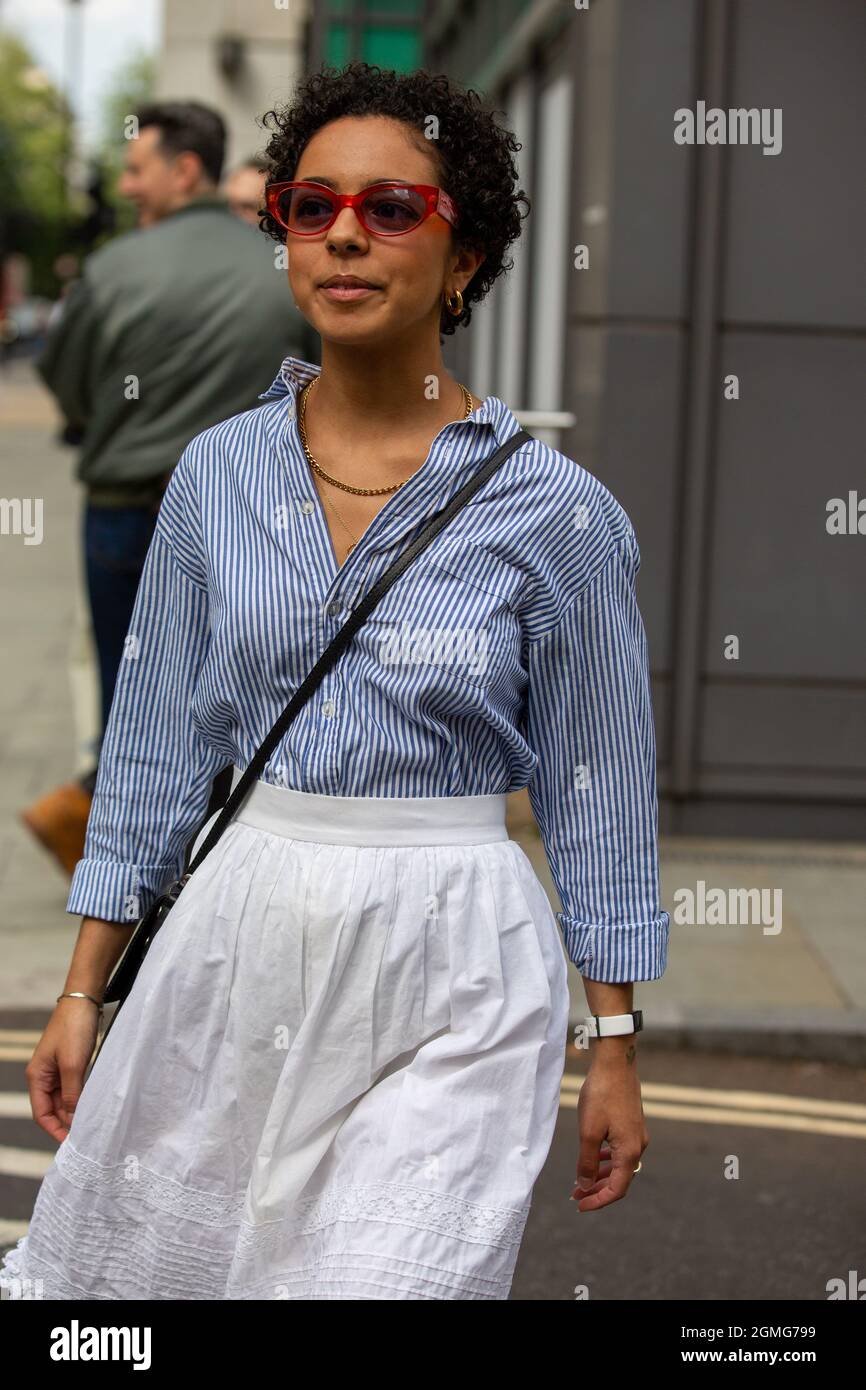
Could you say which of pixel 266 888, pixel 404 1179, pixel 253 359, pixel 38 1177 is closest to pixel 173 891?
pixel 266 888

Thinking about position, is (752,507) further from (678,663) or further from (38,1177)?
(38,1177)

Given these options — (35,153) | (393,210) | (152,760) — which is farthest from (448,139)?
(35,153)

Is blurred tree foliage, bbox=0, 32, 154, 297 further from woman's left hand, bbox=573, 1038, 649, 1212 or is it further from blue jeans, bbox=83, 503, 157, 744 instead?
woman's left hand, bbox=573, 1038, 649, 1212

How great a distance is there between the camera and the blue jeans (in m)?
6.46

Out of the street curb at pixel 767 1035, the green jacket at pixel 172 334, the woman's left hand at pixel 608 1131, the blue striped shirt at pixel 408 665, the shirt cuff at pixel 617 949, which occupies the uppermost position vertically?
the green jacket at pixel 172 334

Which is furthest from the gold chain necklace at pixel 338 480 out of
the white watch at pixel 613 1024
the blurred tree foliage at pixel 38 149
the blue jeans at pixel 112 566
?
the blurred tree foliage at pixel 38 149

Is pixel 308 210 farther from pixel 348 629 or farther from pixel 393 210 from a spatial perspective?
pixel 348 629

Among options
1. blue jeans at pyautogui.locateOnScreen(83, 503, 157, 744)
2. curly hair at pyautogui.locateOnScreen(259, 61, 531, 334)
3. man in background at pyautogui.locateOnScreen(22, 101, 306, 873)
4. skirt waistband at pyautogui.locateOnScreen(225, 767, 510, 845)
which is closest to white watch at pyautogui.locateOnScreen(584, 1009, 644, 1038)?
skirt waistband at pyautogui.locateOnScreen(225, 767, 510, 845)

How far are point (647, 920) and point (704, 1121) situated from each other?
9.29 ft

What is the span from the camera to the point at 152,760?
2713mm

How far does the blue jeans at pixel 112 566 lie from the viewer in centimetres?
646

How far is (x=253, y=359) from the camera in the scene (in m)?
6.21

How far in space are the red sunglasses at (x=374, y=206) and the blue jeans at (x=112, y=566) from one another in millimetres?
3874

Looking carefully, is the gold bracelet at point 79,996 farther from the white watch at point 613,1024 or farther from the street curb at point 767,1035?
the street curb at point 767,1035
